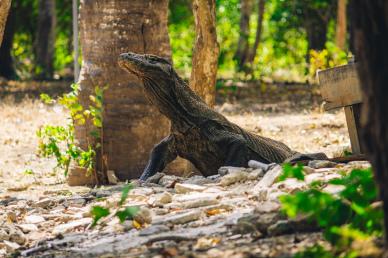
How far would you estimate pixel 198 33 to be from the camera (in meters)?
10.9

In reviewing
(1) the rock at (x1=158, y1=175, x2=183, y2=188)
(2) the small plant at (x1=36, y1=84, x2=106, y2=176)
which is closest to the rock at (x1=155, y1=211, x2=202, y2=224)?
(1) the rock at (x1=158, y1=175, x2=183, y2=188)

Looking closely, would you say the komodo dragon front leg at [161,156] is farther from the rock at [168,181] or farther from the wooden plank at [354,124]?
the wooden plank at [354,124]

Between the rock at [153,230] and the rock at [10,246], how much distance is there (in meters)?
1.00

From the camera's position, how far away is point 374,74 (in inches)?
149

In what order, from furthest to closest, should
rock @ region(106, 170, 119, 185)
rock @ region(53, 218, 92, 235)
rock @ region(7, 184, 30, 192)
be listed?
rock @ region(106, 170, 119, 185), rock @ region(7, 184, 30, 192), rock @ region(53, 218, 92, 235)

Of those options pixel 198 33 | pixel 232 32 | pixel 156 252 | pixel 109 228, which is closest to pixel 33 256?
pixel 109 228

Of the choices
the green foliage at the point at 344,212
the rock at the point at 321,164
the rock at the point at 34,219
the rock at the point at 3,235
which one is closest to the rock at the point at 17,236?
the rock at the point at 3,235

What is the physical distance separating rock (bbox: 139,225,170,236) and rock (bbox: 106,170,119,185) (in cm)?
435

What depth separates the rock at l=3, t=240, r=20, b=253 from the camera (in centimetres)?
614

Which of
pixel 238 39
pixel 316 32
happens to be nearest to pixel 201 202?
pixel 316 32

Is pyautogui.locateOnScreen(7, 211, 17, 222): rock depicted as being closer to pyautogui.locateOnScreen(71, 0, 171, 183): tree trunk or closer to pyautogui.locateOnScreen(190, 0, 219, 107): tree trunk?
pyautogui.locateOnScreen(71, 0, 171, 183): tree trunk

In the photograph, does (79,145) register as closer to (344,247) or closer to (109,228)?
(109,228)

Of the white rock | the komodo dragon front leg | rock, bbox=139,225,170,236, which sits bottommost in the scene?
rock, bbox=139,225,170,236

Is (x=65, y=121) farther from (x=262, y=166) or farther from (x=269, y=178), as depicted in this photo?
(x=269, y=178)
